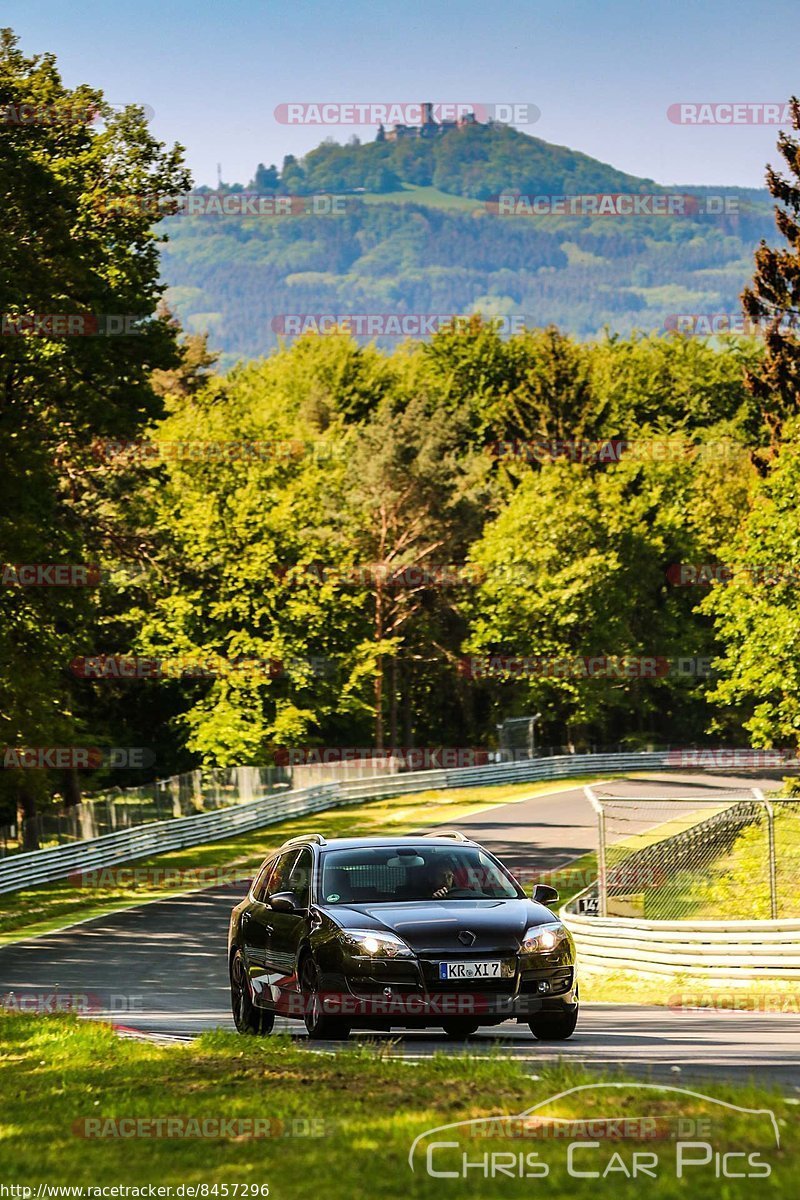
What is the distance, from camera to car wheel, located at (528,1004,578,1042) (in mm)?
11789

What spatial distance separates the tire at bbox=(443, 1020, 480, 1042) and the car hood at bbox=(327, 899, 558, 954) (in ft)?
3.01

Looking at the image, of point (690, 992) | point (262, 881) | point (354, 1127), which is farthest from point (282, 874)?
point (690, 992)

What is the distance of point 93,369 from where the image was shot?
3466cm

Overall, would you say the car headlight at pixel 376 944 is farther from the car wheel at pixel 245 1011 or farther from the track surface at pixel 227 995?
the car wheel at pixel 245 1011

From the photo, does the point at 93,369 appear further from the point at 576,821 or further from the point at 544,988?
the point at 544,988

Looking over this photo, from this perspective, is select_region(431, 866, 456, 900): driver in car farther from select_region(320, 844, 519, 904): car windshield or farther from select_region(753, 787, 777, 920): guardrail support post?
select_region(753, 787, 777, 920): guardrail support post

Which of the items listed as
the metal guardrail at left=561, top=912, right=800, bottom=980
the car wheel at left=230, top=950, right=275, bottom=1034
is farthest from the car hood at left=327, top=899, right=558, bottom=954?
the metal guardrail at left=561, top=912, right=800, bottom=980

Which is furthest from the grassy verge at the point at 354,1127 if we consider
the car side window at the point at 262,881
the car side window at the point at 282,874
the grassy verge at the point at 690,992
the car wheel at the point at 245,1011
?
the grassy verge at the point at 690,992

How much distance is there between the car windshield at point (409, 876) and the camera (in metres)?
12.2

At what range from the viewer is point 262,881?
13.6m

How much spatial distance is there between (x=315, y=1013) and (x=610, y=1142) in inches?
207

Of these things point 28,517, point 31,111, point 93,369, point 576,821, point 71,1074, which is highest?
point 31,111

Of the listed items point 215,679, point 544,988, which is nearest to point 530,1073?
point 544,988

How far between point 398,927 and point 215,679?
165ft
